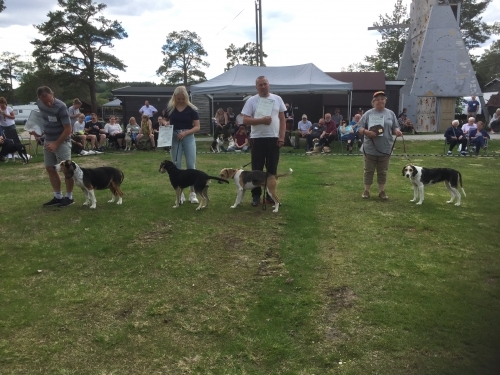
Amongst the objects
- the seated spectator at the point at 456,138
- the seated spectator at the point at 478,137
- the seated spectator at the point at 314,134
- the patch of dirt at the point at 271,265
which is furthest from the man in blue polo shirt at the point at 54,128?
the seated spectator at the point at 478,137

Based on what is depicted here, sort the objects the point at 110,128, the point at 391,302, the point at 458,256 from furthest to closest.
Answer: the point at 110,128, the point at 458,256, the point at 391,302

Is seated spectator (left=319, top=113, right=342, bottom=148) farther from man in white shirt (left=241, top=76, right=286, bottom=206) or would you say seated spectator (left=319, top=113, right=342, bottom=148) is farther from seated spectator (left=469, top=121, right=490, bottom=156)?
man in white shirt (left=241, top=76, right=286, bottom=206)

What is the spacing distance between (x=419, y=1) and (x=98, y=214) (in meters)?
26.6

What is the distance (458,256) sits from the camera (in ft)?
14.0

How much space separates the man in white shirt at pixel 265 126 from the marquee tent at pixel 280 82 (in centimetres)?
1003

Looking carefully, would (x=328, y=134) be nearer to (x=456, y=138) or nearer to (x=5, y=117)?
(x=456, y=138)

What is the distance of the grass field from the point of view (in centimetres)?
257

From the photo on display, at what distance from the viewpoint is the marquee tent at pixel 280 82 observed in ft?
51.7

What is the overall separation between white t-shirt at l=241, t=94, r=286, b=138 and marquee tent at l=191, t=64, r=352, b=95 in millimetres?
10032

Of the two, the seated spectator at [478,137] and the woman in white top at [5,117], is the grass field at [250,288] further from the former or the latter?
the seated spectator at [478,137]

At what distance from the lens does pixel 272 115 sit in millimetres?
5875

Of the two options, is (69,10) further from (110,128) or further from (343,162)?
(343,162)

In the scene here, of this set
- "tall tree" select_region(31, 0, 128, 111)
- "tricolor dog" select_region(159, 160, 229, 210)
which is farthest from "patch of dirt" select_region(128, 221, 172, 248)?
"tall tree" select_region(31, 0, 128, 111)

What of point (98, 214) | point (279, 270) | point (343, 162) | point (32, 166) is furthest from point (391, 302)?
point (32, 166)
